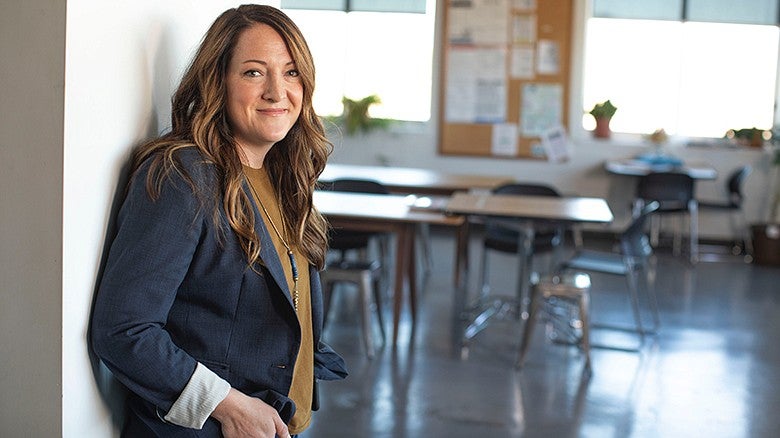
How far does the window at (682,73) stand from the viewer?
9.50 metres

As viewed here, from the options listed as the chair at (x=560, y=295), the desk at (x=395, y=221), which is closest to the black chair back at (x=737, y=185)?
the desk at (x=395, y=221)

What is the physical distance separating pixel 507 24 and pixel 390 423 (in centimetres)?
613

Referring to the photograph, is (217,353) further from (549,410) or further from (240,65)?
(549,410)

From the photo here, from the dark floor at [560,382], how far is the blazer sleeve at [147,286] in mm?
2485

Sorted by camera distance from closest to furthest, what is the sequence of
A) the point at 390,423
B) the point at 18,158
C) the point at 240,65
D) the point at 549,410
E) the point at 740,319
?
1. the point at 18,158
2. the point at 240,65
3. the point at 390,423
4. the point at 549,410
5. the point at 740,319

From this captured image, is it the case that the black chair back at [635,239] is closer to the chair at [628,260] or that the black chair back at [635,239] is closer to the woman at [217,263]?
the chair at [628,260]

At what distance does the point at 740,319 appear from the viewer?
6.32 meters

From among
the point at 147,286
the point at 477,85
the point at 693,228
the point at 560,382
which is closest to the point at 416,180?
the point at 560,382

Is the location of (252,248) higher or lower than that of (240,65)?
lower

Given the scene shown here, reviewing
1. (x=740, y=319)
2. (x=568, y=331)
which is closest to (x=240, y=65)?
(x=568, y=331)

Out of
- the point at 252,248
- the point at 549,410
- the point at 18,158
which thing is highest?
the point at 18,158

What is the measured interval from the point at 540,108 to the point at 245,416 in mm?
8231

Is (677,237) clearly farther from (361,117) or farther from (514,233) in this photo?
(514,233)

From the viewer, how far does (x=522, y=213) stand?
17.6 feet
